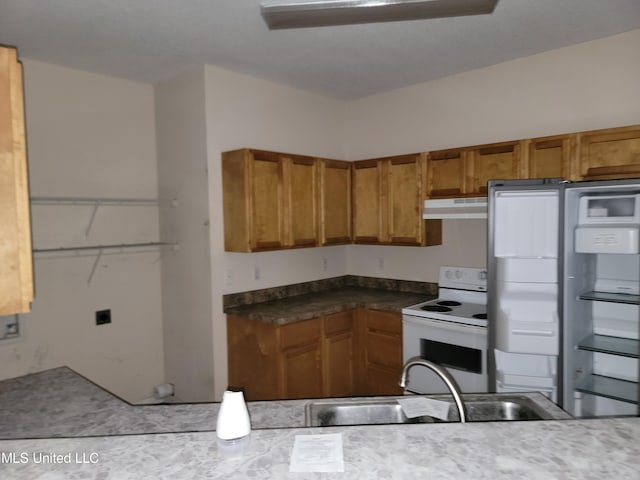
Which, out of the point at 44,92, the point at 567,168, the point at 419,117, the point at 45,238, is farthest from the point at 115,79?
the point at 567,168

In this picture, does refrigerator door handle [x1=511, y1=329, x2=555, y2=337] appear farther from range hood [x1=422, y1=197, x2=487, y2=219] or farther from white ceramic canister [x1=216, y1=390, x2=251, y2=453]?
white ceramic canister [x1=216, y1=390, x2=251, y2=453]

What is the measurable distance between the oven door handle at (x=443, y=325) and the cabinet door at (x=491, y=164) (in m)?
0.96

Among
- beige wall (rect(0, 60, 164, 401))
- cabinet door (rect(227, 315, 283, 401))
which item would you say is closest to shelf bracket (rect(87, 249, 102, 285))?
beige wall (rect(0, 60, 164, 401))

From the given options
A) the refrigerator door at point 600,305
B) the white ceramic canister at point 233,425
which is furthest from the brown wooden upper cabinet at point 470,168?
the white ceramic canister at point 233,425

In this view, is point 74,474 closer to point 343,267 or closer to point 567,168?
point 567,168

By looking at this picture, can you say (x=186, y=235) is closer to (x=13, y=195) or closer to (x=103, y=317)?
(x=103, y=317)

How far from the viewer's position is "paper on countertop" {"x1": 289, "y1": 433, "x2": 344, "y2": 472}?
1.04 metres

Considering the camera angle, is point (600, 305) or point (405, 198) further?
point (405, 198)

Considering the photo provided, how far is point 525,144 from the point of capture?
2959 millimetres

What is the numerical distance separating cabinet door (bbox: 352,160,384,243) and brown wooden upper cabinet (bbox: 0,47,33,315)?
3.13 meters

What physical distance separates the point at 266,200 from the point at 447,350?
1708 millimetres

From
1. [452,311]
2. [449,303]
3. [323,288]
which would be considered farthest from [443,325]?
[323,288]

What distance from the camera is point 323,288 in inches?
166

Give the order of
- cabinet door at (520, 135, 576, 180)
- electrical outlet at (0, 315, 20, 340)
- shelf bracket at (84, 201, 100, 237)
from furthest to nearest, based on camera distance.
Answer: shelf bracket at (84, 201, 100, 237) < electrical outlet at (0, 315, 20, 340) < cabinet door at (520, 135, 576, 180)
